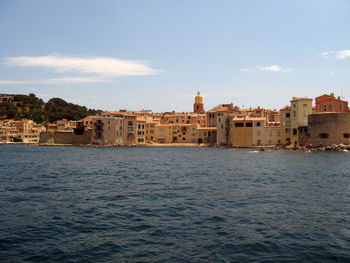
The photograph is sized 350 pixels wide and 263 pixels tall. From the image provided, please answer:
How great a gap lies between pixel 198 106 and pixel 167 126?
95.4 feet

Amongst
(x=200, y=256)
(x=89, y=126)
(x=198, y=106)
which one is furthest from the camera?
(x=198, y=106)

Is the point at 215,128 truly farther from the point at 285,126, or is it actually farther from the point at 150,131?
the point at 285,126

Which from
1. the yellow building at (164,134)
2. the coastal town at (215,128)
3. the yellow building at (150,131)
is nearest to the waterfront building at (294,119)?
the coastal town at (215,128)

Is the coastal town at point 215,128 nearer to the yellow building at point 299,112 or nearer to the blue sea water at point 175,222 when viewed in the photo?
the yellow building at point 299,112

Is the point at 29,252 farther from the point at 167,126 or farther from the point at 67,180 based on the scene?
the point at 167,126

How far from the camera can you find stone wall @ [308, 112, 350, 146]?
58906 millimetres

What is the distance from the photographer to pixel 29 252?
34.3 feet

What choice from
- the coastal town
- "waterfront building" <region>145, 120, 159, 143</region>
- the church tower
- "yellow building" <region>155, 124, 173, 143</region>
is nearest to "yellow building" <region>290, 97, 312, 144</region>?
the coastal town

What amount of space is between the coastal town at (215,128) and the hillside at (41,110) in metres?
7.95

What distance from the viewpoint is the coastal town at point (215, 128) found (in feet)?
Answer: 201

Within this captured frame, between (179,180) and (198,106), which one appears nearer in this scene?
(179,180)

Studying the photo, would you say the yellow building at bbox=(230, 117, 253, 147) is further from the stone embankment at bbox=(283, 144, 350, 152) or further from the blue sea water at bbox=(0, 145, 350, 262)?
the blue sea water at bbox=(0, 145, 350, 262)

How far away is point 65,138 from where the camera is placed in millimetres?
94188

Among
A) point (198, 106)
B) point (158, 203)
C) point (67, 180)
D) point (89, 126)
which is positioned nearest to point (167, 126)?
point (89, 126)
